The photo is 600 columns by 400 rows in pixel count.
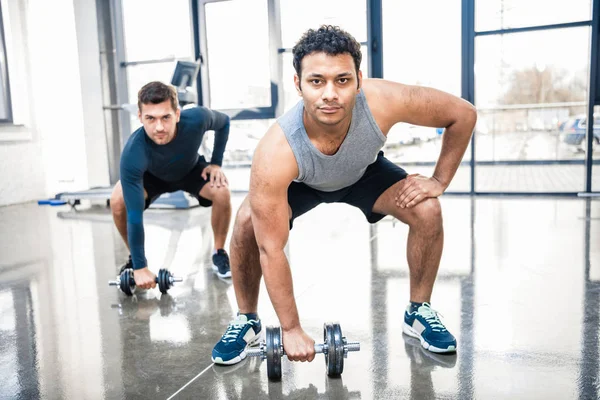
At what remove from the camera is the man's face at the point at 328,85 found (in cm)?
127

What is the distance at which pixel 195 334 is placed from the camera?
1.74 m

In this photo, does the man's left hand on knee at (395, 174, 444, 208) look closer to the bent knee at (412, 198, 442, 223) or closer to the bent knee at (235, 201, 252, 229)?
the bent knee at (412, 198, 442, 223)

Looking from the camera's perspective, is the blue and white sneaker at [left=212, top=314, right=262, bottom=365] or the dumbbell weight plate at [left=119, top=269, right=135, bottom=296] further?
the dumbbell weight plate at [left=119, top=269, right=135, bottom=296]

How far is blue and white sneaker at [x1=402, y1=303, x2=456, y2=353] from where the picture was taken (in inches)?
59.5

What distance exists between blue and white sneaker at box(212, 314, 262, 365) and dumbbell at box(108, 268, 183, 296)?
0.60 meters

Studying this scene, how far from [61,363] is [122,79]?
448cm

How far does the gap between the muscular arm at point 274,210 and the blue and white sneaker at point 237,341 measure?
23 centimetres

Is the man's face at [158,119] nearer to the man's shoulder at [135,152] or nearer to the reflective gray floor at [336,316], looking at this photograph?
the man's shoulder at [135,152]

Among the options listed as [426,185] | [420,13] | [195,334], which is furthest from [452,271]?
[420,13]

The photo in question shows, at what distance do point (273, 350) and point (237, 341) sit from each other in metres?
0.25

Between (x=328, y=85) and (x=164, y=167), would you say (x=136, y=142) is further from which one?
(x=328, y=85)

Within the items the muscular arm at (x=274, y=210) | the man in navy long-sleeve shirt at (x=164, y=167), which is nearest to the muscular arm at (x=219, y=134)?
the man in navy long-sleeve shirt at (x=164, y=167)

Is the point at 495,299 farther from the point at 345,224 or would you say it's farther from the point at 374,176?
the point at 345,224

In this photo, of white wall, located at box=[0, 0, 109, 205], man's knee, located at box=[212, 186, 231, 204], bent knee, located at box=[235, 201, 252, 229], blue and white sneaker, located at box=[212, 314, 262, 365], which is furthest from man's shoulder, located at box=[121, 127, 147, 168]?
white wall, located at box=[0, 0, 109, 205]
